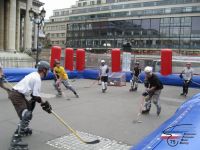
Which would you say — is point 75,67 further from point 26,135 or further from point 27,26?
point 27,26

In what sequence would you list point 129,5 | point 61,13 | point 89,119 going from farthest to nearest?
1. point 61,13
2. point 129,5
3. point 89,119

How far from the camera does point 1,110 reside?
1122cm

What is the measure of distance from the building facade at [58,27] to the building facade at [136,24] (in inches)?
382

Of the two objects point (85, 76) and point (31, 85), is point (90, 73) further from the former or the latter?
point (31, 85)

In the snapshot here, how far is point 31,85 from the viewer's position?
6.80 metres

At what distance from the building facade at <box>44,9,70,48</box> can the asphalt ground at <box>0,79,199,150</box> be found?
4216 inches

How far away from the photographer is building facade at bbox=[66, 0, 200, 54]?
79450 mm

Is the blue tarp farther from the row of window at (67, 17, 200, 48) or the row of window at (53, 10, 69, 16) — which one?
the row of window at (53, 10, 69, 16)

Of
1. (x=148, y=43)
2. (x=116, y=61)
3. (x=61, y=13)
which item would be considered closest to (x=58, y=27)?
(x=61, y=13)

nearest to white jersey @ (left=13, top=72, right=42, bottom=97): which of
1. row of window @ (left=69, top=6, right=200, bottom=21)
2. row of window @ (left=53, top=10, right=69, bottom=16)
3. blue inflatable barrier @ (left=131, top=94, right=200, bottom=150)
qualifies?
blue inflatable barrier @ (left=131, top=94, right=200, bottom=150)

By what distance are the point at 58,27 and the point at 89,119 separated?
118 m

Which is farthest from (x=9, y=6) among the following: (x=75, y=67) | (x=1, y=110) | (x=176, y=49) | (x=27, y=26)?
(x=1, y=110)

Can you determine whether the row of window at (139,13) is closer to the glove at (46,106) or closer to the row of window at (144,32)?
the row of window at (144,32)

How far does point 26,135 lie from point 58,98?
6756mm
